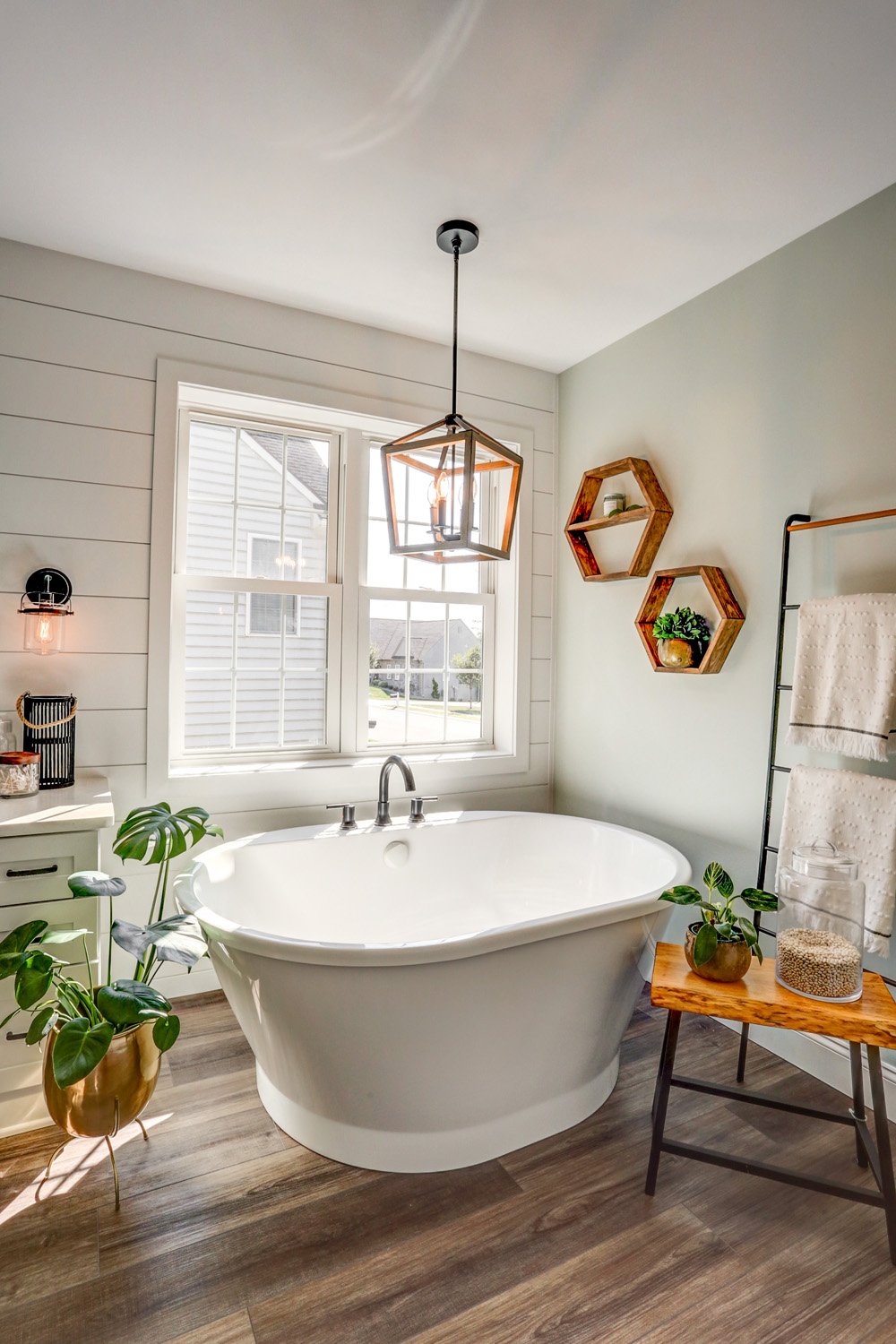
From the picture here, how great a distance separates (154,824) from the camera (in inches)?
76.0

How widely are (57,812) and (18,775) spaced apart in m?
0.24

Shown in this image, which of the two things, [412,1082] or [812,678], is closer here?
[412,1082]

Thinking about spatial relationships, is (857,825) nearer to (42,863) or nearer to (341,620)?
(341,620)

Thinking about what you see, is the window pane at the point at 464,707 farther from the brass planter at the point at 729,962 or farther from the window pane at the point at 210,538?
the brass planter at the point at 729,962

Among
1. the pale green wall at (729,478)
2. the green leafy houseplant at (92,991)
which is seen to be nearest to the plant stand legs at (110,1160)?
the green leafy houseplant at (92,991)

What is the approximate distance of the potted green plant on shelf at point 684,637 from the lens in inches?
99.4

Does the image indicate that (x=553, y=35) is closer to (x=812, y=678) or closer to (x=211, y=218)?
Result: (x=211, y=218)

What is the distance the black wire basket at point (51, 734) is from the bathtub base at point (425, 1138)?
3.73 ft

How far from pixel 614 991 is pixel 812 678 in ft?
3.34

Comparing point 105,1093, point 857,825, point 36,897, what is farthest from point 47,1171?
point 857,825

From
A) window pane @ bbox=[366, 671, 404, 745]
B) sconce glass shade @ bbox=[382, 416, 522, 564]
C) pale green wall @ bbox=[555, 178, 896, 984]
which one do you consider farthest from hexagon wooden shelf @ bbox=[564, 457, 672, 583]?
window pane @ bbox=[366, 671, 404, 745]

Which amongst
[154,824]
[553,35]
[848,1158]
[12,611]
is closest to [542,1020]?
[848,1158]

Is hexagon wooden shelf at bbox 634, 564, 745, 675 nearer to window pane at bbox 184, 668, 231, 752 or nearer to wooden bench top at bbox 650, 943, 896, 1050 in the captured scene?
wooden bench top at bbox 650, 943, 896, 1050

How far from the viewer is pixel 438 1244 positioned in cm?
154
